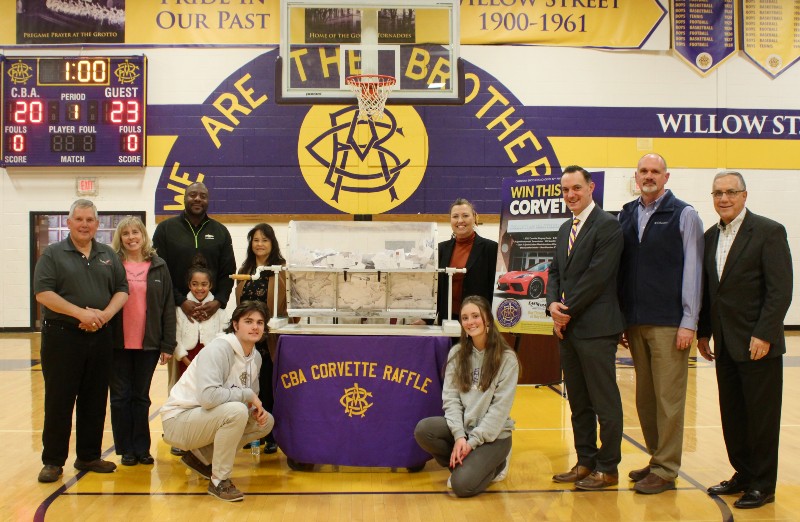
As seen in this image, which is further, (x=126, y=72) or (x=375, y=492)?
(x=126, y=72)

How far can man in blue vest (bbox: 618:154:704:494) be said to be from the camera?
13.2 ft

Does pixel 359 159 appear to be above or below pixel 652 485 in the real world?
above

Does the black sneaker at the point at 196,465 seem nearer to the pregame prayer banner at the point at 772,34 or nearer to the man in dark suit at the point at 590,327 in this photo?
the man in dark suit at the point at 590,327

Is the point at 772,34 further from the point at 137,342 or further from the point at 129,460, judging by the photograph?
the point at 129,460

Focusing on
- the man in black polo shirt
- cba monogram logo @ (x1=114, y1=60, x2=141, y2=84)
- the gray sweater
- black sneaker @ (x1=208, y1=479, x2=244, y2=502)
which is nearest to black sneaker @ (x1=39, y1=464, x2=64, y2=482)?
the man in black polo shirt

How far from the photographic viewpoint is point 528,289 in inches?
284

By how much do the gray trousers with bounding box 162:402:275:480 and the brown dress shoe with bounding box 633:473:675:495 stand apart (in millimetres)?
2227

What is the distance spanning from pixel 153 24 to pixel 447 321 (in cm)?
893

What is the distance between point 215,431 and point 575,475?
210 cm

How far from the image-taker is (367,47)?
26.2 ft

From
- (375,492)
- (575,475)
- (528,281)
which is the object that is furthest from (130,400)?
(528,281)

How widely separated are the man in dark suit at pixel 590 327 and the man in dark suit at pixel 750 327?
55cm

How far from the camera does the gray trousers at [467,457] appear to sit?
4004 mm

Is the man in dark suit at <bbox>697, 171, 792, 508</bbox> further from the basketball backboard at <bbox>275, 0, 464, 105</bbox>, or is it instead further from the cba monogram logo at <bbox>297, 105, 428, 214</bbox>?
the cba monogram logo at <bbox>297, 105, 428, 214</bbox>
